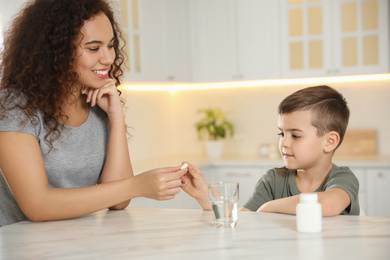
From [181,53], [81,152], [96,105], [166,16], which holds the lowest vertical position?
[81,152]

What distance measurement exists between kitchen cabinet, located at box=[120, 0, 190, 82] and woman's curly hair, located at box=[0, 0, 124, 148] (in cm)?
168

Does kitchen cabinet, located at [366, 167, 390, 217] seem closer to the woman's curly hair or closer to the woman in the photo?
the woman

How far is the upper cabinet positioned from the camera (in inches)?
154

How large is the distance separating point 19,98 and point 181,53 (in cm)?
284

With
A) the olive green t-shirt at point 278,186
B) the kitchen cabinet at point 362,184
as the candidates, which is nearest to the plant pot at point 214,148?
the kitchen cabinet at point 362,184

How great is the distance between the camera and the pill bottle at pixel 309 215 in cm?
119

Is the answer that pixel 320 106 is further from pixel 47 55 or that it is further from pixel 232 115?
pixel 232 115

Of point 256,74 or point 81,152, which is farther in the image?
point 256,74

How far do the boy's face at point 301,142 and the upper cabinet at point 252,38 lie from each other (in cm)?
206

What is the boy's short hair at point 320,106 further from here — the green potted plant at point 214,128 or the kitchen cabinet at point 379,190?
the green potted plant at point 214,128

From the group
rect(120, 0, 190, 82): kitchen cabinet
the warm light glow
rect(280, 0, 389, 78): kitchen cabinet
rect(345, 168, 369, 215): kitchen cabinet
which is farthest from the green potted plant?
rect(345, 168, 369, 215): kitchen cabinet

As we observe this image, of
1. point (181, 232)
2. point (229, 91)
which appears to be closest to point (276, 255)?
point (181, 232)

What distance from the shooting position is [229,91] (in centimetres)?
469

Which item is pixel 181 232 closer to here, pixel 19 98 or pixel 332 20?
pixel 19 98
